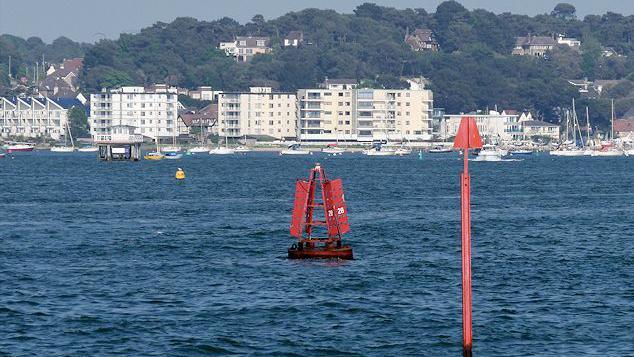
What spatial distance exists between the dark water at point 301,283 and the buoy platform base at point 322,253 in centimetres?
59

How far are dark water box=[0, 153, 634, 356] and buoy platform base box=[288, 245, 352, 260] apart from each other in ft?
1.94

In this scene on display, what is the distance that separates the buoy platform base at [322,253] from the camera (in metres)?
56.0

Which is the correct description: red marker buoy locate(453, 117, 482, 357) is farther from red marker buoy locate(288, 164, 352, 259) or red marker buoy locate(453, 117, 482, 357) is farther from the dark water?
red marker buoy locate(288, 164, 352, 259)

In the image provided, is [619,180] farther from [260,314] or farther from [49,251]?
[260,314]

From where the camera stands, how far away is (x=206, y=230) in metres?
73.3

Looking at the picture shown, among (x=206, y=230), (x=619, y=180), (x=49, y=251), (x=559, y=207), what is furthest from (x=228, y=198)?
(x=619, y=180)

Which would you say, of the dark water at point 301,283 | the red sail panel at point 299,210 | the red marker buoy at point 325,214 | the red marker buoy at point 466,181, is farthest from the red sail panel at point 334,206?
the red marker buoy at point 466,181

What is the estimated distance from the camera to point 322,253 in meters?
56.0

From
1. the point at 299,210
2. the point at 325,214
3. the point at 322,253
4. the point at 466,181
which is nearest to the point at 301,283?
the point at 322,253

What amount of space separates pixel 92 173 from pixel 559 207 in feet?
261

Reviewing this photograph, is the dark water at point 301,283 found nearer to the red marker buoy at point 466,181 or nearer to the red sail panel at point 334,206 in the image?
the red sail panel at point 334,206

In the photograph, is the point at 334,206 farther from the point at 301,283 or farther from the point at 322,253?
the point at 301,283

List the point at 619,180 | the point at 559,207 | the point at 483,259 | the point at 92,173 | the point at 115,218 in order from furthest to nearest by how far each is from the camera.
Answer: the point at 92,173 < the point at 619,180 < the point at 559,207 < the point at 115,218 < the point at 483,259

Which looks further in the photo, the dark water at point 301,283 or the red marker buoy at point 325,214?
the red marker buoy at point 325,214
